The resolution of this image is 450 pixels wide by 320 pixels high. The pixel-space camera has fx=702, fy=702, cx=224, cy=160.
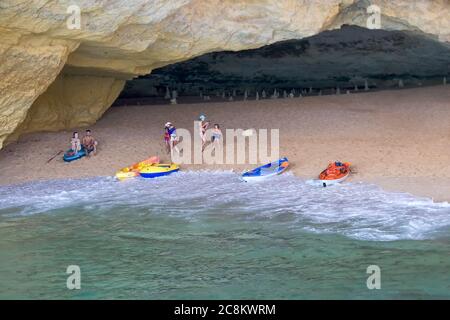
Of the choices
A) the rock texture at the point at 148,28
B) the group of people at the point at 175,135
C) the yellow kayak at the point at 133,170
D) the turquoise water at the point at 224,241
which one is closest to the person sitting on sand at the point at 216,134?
the group of people at the point at 175,135

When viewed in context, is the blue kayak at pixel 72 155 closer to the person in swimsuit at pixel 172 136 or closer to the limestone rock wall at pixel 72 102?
the limestone rock wall at pixel 72 102

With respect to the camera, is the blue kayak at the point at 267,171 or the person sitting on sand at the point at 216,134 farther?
the person sitting on sand at the point at 216,134

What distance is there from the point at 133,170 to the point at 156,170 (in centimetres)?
64

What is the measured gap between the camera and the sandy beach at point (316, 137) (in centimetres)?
1673

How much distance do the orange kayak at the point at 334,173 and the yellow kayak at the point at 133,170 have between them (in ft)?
15.9

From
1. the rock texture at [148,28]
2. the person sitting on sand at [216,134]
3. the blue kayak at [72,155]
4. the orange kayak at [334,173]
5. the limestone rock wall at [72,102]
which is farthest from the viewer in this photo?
the limestone rock wall at [72,102]

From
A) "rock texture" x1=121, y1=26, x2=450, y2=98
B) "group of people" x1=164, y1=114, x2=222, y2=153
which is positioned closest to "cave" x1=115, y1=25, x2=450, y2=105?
"rock texture" x1=121, y1=26, x2=450, y2=98

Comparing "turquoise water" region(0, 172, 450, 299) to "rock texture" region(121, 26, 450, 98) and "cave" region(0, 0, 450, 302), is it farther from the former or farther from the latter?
"rock texture" region(121, 26, 450, 98)

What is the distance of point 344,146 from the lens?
18516mm

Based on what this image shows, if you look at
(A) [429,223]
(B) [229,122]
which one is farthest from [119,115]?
(A) [429,223]

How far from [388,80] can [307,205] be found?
13783 millimetres

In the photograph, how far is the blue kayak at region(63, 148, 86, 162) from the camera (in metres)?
19.7

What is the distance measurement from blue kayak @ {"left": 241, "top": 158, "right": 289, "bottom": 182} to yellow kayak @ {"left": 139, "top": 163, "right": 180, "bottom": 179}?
2.23 m
